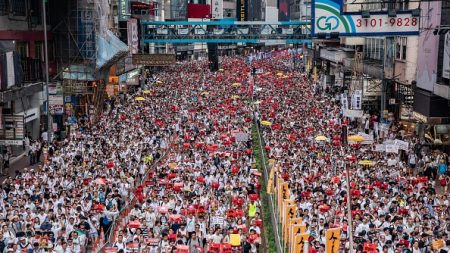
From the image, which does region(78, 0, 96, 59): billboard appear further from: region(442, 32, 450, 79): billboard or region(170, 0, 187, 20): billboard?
region(170, 0, 187, 20): billboard

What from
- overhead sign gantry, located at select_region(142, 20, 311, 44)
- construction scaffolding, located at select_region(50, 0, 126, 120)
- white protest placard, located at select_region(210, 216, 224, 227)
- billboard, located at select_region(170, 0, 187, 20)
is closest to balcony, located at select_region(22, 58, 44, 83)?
construction scaffolding, located at select_region(50, 0, 126, 120)

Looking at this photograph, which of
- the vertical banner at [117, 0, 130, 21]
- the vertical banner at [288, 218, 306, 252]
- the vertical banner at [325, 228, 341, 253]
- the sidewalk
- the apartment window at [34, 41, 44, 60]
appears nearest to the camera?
the vertical banner at [325, 228, 341, 253]

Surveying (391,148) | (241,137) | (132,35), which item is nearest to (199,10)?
(132,35)

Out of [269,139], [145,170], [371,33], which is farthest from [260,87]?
[371,33]

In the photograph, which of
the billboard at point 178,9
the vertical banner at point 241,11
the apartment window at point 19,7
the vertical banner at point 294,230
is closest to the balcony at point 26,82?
the apartment window at point 19,7

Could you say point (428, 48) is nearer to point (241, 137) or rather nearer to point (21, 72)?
point (241, 137)

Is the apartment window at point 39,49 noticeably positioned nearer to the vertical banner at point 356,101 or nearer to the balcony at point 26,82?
the balcony at point 26,82

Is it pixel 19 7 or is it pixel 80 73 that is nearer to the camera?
pixel 19 7
